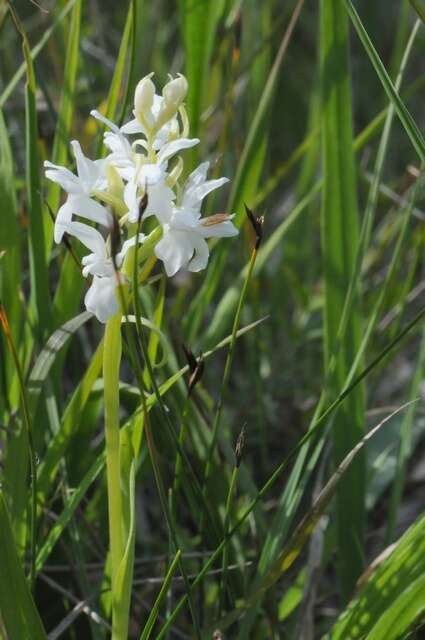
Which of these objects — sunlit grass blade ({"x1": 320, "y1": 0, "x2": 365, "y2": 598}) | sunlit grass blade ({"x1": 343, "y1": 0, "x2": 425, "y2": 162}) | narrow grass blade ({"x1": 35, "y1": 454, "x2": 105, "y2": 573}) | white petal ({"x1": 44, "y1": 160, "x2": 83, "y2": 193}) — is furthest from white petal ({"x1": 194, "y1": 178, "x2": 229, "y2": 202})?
sunlit grass blade ({"x1": 320, "y1": 0, "x2": 365, "y2": 598})

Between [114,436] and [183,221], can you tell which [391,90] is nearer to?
[183,221]

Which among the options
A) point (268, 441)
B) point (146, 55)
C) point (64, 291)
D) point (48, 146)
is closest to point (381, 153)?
point (64, 291)

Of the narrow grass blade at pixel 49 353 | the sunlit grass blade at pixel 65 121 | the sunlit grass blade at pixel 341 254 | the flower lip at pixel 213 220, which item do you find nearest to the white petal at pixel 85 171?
the flower lip at pixel 213 220

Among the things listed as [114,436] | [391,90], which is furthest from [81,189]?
[391,90]

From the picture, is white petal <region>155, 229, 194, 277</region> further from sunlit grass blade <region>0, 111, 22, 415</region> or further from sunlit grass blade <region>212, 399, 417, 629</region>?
sunlit grass blade <region>0, 111, 22, 415</region>

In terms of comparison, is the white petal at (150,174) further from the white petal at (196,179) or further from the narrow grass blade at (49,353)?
the narrow grass blade at (49,353)

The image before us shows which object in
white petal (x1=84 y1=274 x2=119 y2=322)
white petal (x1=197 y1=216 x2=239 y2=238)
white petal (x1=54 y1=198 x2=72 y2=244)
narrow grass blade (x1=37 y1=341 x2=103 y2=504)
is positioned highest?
white petal (x1=54 y1=198 x2=72 y2=244)
